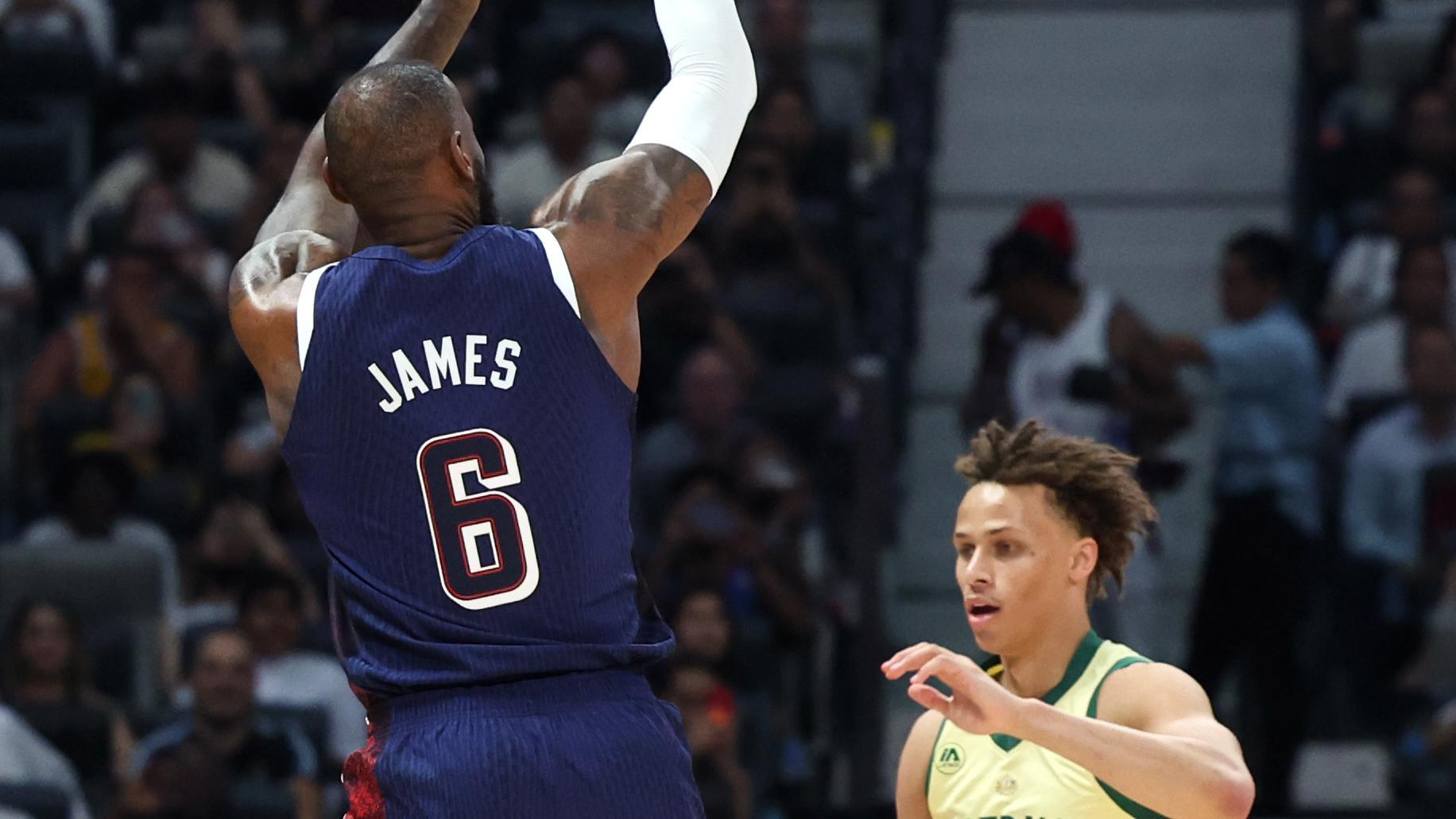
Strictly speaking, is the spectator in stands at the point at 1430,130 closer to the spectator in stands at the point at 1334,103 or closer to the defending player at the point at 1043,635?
the spectator in stands at the point at 1334,103

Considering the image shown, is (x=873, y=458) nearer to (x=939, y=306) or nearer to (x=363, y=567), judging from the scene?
(x=939, y=306)

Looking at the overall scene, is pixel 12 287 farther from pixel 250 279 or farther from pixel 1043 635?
pixel 1043 635

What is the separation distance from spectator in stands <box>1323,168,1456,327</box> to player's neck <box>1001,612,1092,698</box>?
5.64 meters

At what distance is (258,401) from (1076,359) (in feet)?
11.8

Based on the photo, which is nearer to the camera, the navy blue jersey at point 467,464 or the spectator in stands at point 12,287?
the navy blue jersey at point 467,464

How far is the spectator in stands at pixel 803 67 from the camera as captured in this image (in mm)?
10195

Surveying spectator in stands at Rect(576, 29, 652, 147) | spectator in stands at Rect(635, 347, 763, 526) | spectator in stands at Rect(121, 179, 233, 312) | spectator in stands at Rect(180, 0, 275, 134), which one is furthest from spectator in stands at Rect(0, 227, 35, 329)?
spectator in stands at Rect(635, 347, 763, 526)

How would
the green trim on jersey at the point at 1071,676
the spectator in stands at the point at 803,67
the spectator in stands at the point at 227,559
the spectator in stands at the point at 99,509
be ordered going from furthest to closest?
the spectator in stands at the point at 803,67, the spectator in stands at the point at 99,509, the spectator in stands at the point at 227,559, the green trim on jersey at the point at 1071,676

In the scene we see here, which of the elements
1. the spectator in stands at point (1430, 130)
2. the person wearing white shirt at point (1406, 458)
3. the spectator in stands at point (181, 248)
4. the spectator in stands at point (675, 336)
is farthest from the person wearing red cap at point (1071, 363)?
the spectator in stands at point (181, 248)

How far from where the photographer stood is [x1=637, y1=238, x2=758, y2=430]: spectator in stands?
29.4 feet

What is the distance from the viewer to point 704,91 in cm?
340

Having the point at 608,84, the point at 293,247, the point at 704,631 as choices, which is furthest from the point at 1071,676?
the point at 608,84

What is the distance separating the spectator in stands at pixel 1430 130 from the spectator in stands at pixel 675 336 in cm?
310

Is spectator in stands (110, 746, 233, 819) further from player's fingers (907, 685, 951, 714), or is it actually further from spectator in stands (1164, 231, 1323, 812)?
player's fingers (907, 685, 951, 714)
